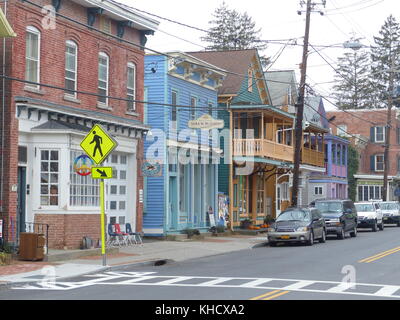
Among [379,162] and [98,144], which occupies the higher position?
[379,162]

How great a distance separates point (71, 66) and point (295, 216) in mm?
11261

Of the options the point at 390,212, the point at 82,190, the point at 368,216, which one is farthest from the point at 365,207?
the point at 82,190

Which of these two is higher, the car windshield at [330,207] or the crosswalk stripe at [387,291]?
the car windshield at [330,207]

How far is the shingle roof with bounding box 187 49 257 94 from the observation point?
37.7 meters

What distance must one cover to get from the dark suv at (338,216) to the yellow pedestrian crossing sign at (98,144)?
53.2 ft

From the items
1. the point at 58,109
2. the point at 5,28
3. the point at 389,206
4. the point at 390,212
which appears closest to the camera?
the point at 5,28

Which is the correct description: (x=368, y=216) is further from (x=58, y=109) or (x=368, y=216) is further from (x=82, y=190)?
(x=58, y=109)

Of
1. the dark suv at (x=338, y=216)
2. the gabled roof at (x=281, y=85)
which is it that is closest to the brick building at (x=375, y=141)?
the gabled roof at (x=281, y=85)

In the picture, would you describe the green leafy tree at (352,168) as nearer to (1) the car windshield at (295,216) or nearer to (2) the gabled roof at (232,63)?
(2) the gabled roof at (232,63)

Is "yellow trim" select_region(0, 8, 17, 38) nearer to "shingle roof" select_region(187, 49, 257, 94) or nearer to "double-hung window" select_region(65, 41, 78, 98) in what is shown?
"double-hung window" select_region(65, 41, 78, 98)

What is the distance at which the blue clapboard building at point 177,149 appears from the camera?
3017cm

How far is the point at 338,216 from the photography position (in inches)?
1312
